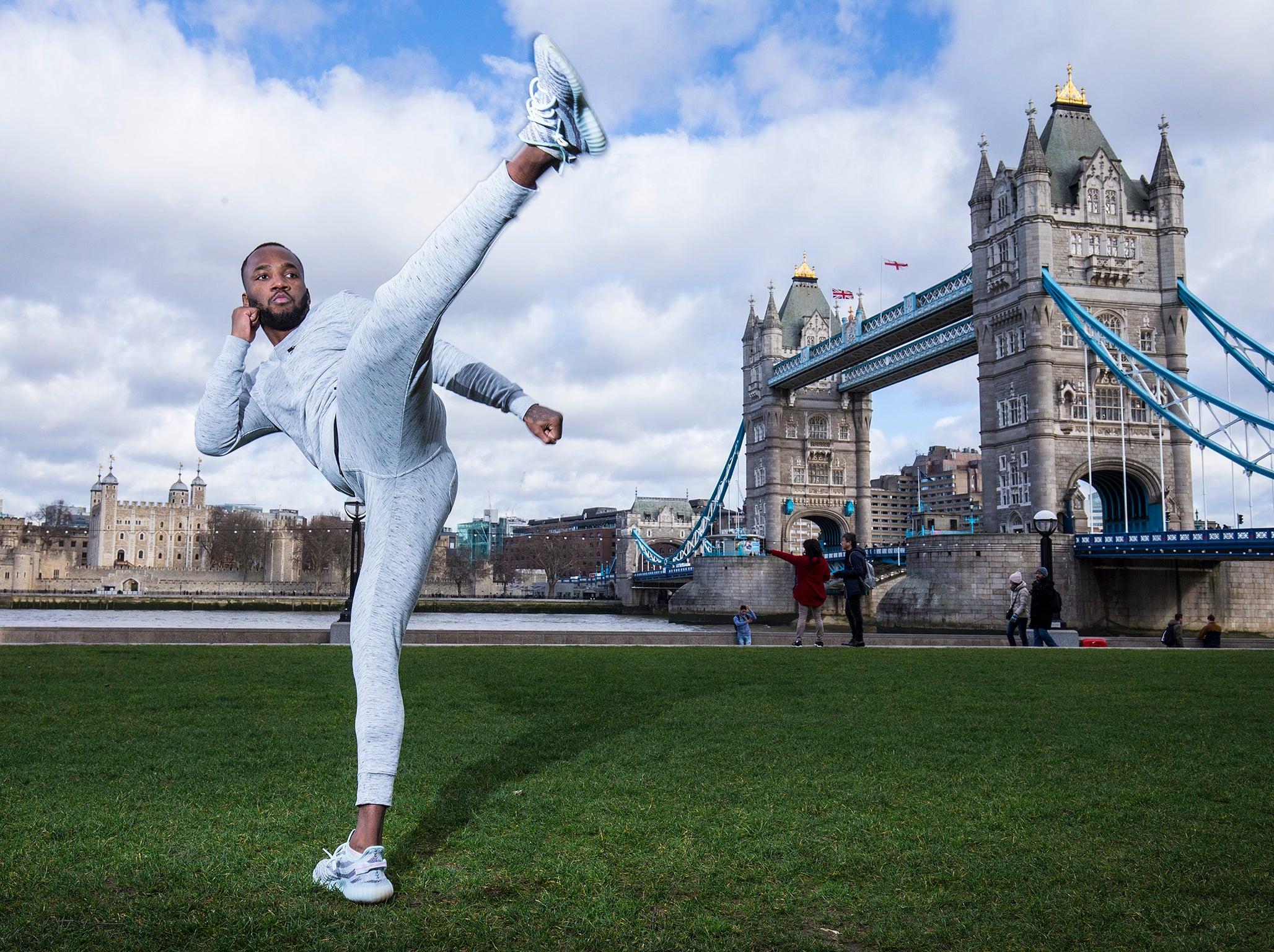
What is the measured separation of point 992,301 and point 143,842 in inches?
1418

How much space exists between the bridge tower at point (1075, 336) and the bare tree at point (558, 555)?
2389 inches

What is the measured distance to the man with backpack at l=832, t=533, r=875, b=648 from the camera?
439 inches

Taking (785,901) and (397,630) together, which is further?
(397,630)

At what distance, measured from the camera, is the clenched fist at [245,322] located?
2.81 meters

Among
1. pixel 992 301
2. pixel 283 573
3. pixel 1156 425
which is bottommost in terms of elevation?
pixel 283 573

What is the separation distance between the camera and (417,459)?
2539mm

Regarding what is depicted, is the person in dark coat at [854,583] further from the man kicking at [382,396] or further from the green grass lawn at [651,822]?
the man kicking at [382,396]

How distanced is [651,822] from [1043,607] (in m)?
11.1

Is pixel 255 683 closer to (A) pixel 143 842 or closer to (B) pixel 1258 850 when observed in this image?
(A) pixel 143 842

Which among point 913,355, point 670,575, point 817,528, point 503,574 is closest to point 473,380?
point 913,355

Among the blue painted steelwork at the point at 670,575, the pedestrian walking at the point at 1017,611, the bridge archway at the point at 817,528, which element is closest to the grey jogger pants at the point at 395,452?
the pedestrian walking at the point at 1017,611

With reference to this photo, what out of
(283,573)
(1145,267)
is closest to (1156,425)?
→ (1145,267)

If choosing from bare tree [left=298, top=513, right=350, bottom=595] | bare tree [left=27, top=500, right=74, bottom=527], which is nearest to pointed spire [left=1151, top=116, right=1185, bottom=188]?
bare tree [left=298, top=513, right=350, bottom=595]

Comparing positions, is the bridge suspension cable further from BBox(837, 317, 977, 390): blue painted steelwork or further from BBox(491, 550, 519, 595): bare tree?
BBox(491, 550, 519, 595): bare tree
